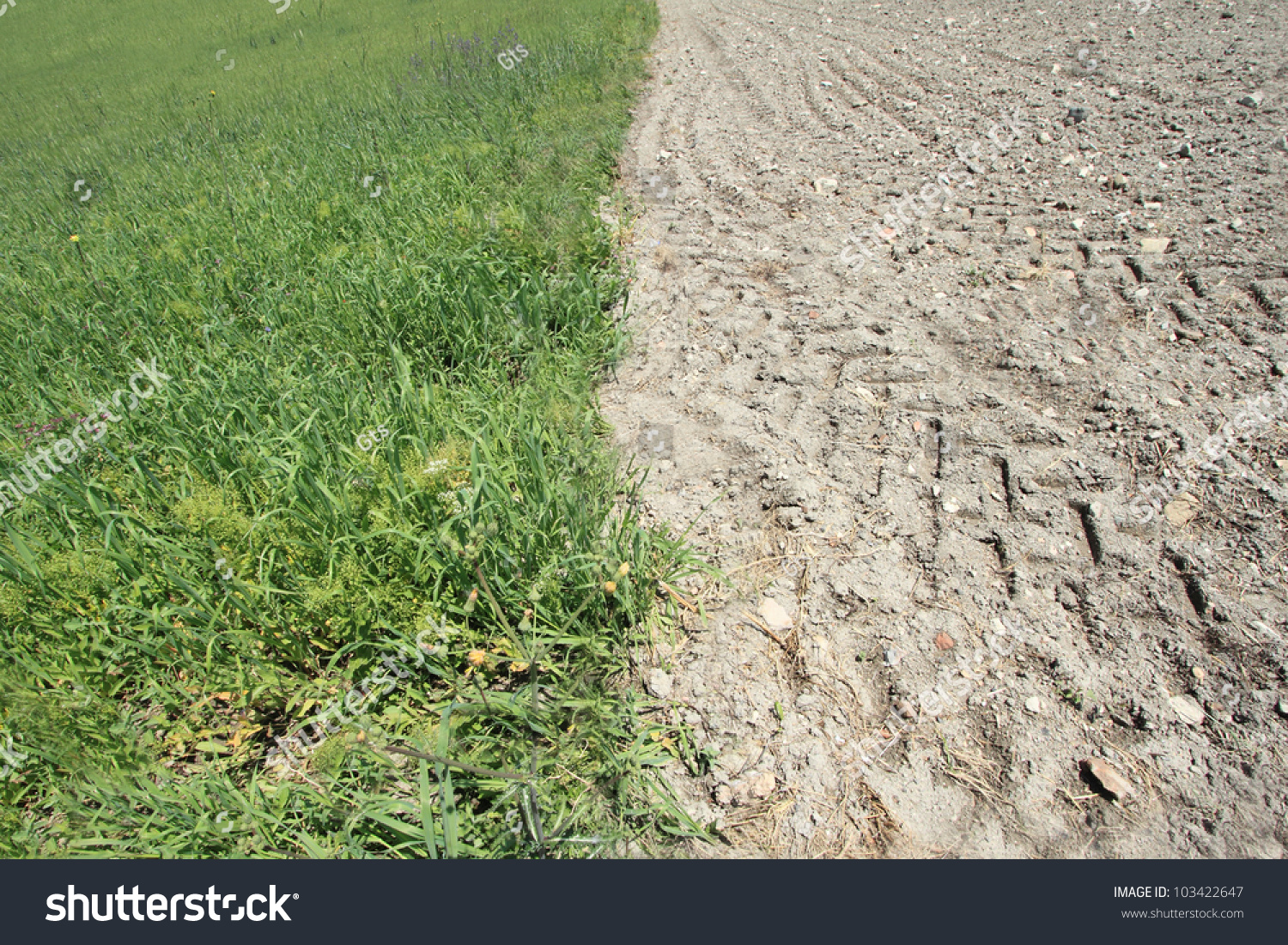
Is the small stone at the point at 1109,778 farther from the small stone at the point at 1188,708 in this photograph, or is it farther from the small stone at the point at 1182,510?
the small stone at the point at 1182,510

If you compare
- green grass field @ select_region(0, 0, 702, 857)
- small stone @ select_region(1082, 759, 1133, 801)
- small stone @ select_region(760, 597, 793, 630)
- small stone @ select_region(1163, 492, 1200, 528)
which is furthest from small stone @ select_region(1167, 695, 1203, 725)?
green grass field @ select_region(0, 0, 702, 857)

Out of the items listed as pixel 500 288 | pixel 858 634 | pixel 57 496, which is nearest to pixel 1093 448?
pixel 858 634

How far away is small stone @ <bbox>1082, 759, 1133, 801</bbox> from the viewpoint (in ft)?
5.58

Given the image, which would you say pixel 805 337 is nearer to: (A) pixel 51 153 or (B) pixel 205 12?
(A) pixel 51 153

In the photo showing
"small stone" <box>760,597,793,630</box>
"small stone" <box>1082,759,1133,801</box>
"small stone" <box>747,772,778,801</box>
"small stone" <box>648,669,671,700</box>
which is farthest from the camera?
"small stone" <box>760,597,793,630</box>

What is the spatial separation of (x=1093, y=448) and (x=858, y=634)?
1.21m

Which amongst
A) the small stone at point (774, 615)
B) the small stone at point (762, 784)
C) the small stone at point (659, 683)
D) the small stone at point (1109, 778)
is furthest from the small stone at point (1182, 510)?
the small stone at point (659, 683)

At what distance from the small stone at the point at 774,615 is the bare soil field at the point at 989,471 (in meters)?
0.01

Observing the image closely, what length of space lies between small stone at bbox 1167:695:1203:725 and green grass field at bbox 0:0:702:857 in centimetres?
138

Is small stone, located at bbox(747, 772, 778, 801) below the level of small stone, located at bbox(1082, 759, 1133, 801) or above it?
above

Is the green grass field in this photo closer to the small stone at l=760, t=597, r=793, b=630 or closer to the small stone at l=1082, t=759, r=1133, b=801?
the small stone at l=760, t=597, r=793, b=630

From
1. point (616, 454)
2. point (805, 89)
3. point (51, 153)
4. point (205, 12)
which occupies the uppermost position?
point (205, 12)

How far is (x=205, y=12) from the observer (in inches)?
589

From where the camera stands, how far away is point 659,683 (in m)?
2.17
